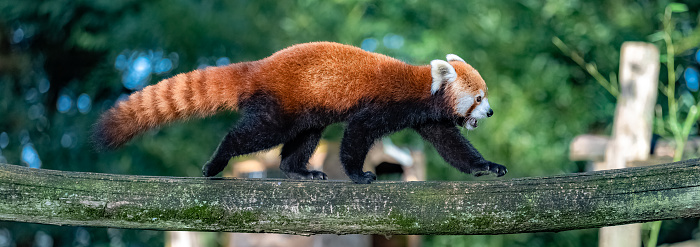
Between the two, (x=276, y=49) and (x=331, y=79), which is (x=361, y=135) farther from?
(x=276, y=49)

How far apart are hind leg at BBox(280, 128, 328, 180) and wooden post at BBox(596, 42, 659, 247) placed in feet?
7.29

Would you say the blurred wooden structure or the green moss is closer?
the green moss

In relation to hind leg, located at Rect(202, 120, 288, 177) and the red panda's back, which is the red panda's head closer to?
the red panda's back

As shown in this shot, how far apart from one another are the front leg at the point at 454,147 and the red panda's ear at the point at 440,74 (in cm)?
25

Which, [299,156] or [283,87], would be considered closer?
[283,87]

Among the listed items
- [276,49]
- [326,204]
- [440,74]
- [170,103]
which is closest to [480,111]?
[440,74]

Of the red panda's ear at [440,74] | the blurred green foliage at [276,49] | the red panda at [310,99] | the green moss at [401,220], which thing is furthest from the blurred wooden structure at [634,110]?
the green moss at [401,220]

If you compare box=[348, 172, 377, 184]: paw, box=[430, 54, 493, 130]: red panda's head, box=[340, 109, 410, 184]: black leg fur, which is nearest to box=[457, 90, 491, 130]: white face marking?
box=[430, 54, 493, 130]: red panda's head

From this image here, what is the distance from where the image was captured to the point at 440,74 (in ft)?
6.49

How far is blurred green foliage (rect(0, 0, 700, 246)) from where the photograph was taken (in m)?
5.45

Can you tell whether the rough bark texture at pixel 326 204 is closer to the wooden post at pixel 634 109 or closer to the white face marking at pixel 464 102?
the white face marking at pixel 464 102

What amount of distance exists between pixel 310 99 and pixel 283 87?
92mm

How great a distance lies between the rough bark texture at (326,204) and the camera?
1.67 m

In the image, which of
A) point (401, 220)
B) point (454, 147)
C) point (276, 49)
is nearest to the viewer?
point (401, 220)
